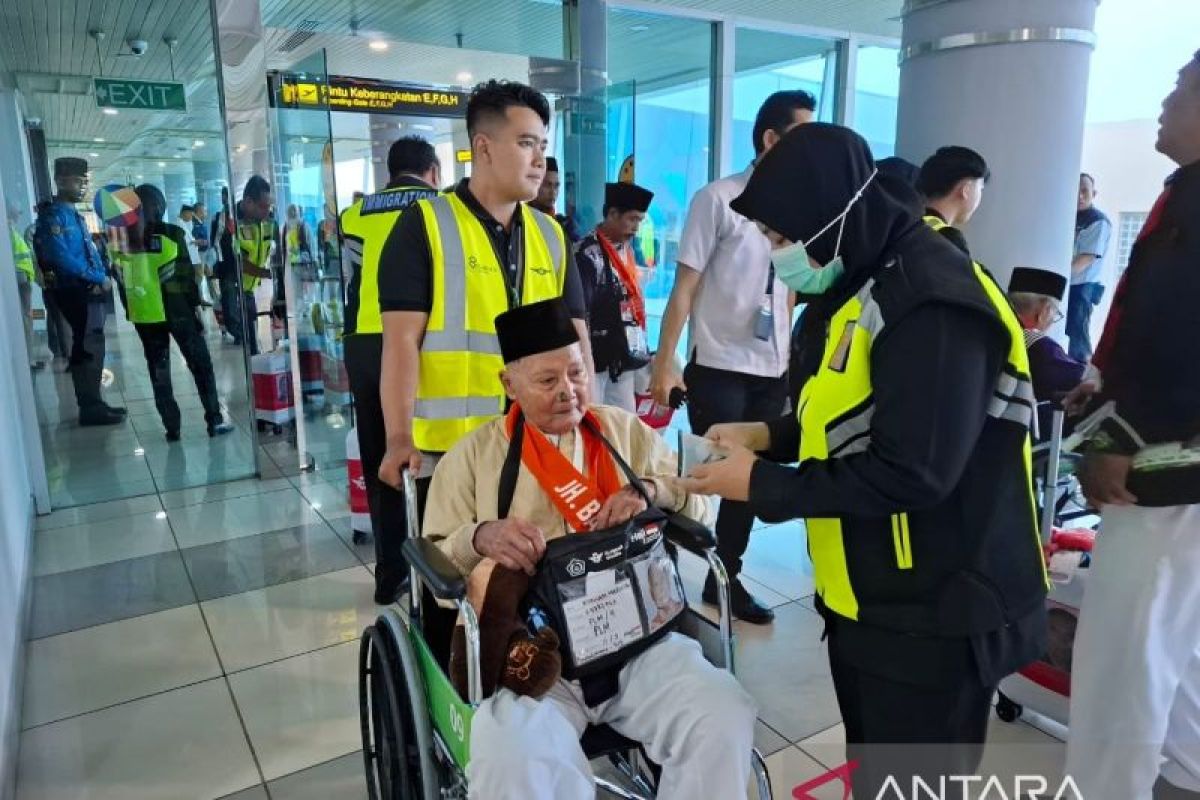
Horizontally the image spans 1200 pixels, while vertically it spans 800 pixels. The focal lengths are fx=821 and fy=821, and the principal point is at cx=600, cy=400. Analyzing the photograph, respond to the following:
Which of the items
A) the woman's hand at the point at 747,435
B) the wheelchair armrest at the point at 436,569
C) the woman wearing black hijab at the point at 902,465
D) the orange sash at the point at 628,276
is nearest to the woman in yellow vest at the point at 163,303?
the orange sash at the point at 628,276

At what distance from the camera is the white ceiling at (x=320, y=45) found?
4203mm

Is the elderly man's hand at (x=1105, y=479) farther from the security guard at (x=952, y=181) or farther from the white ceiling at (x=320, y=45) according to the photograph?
the white ceiling at (x=320, y=45)

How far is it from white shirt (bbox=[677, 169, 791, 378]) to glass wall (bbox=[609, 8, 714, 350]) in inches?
130

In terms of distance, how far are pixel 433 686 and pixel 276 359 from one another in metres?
3.71

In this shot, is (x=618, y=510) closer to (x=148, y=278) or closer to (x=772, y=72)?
(x=148, y=278)

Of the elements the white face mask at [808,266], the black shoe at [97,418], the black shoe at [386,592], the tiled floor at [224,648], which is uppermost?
the white face mask at [808,266]

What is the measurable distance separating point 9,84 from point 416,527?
13.3 feet

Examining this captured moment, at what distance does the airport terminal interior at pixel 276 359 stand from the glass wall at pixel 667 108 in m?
0.02

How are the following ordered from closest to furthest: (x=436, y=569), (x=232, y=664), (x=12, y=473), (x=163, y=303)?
1. (x=436, y=569)
2. (x=232, y=664)
3. (x=12, y=473)
4. (x=163, y=303)

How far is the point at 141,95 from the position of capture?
4223 mm

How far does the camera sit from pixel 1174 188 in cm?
141

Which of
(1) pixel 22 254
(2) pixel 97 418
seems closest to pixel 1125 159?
(1) pixel 22 254

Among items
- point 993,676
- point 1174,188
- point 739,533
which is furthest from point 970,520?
point 739,533

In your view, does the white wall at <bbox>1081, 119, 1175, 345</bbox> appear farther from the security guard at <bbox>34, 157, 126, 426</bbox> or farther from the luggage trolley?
the security guard at <bbox>34, 157, 126, 426</bbox>
